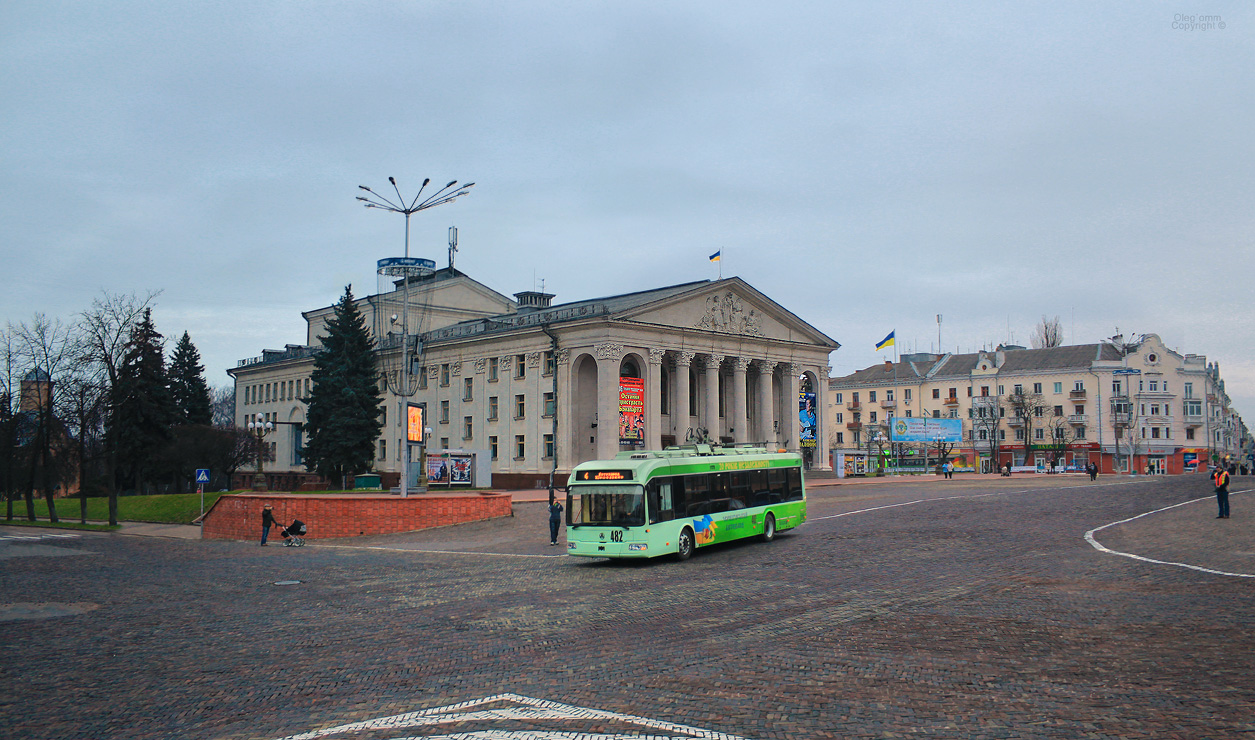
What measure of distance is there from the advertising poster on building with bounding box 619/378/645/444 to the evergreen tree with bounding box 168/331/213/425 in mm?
40738

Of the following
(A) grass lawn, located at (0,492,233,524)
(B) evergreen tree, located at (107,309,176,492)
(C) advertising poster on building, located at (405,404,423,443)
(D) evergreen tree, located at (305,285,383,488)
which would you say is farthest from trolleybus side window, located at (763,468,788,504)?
(B) evergreen tree, located at (107,309,176,492)

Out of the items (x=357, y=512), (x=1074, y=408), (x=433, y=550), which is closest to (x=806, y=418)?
(x=1074, y=408)

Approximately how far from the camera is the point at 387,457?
254 ft

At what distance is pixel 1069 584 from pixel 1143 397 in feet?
293

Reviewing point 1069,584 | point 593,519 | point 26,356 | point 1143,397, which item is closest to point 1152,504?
point 1069,584

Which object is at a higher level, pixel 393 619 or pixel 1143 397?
pixel 1143 397

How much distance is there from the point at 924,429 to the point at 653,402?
35535 mm

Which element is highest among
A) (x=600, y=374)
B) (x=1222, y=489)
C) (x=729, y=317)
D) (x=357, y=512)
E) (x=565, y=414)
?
(x=729, y=317)

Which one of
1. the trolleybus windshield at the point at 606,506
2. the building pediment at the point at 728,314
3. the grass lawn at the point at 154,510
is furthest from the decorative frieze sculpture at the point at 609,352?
the trolleybus windshield at the point at 606,506

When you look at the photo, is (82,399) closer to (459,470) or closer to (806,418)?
(459,470)

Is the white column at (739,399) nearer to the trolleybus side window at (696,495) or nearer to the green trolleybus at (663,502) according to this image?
the green trolleybus at (663,502)

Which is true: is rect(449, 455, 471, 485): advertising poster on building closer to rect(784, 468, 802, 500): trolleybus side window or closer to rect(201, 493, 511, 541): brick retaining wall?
rect(201, 493, 511, 541): brick retaining wall

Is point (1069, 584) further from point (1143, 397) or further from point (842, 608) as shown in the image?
point (1143, 397)

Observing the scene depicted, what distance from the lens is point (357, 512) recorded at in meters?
35.6
